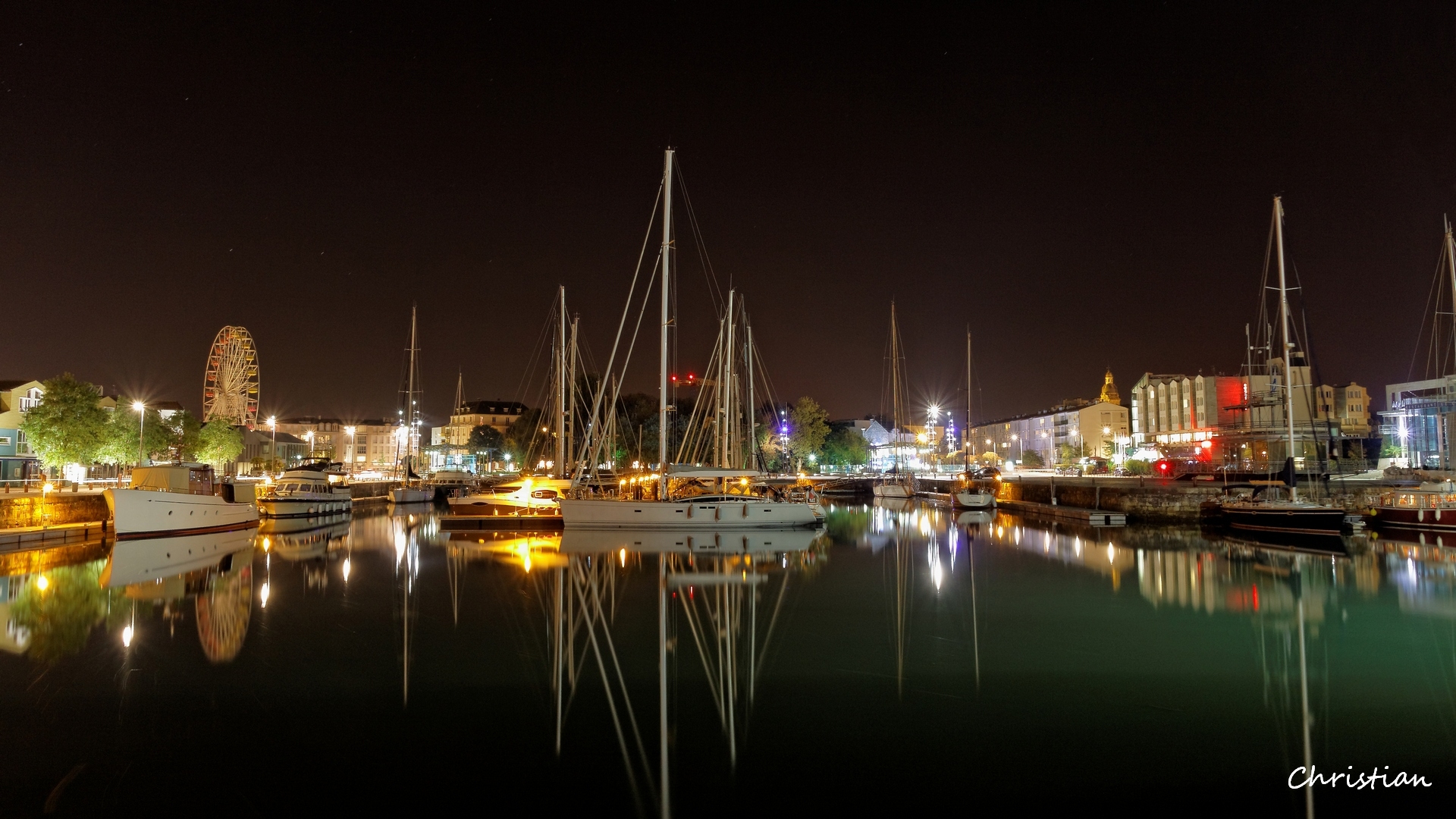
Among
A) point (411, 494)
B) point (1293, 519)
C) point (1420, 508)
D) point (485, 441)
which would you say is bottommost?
point (1293, 519)

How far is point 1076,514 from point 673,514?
25.6 m

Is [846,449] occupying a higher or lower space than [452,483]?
higher

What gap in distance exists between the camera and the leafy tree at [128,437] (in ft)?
162

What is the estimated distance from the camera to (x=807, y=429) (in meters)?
85.2

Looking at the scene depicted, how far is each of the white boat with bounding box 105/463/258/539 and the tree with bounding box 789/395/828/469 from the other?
55891 millimetres

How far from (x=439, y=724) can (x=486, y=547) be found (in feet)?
69.0

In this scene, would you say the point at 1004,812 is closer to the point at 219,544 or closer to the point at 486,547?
the point at 486,547

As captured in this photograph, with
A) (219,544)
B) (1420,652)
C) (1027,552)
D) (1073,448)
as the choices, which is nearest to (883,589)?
(1420,652)

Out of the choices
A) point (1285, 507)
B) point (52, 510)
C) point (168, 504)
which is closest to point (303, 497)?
point (168, 504)

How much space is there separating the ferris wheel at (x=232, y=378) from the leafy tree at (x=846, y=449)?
196 ft

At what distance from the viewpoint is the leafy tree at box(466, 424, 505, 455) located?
125m

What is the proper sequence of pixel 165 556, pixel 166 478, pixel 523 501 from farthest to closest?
pixel 523 501 < pixel 166 478 < pixel 165 556

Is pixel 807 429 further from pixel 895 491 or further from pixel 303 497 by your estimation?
pixel 303 497

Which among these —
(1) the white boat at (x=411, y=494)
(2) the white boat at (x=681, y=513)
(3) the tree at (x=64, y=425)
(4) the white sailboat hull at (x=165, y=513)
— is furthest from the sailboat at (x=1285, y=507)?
(3) the tree at (x=64, y=425)
